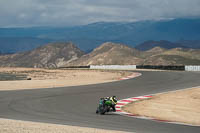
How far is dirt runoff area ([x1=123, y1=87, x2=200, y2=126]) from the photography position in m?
15.2

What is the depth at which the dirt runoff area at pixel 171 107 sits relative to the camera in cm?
1518

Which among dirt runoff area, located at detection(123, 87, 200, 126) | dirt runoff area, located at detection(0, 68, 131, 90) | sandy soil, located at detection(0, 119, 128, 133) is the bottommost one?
dirt runoff area, located at detection(123, 87, 200, 126)

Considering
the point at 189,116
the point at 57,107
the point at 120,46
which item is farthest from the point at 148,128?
the point at 120,46

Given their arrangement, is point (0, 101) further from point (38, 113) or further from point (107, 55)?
point (107, 55)

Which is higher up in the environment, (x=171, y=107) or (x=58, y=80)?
(x=58, y=80)

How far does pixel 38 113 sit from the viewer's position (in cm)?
1509

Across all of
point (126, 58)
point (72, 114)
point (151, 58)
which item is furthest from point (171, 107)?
point (126, 58)

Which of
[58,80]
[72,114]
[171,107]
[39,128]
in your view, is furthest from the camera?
[58,80]

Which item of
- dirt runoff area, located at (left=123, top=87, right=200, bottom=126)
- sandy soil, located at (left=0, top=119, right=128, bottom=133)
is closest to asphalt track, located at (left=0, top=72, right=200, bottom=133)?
sandy soil, located at (left=0, top=119, right=128, bottom=133)

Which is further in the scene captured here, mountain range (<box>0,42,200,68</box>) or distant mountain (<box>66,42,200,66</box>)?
mountain range (<box>0,42,200,68</box>)

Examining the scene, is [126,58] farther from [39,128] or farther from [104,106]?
[39,128]

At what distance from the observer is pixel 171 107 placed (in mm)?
18094

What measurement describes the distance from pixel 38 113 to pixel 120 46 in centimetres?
14847

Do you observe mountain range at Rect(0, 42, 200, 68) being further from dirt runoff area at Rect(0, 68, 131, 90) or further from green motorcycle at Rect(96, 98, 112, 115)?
green motorcycle at Rect(96, 98, 112, 115)
